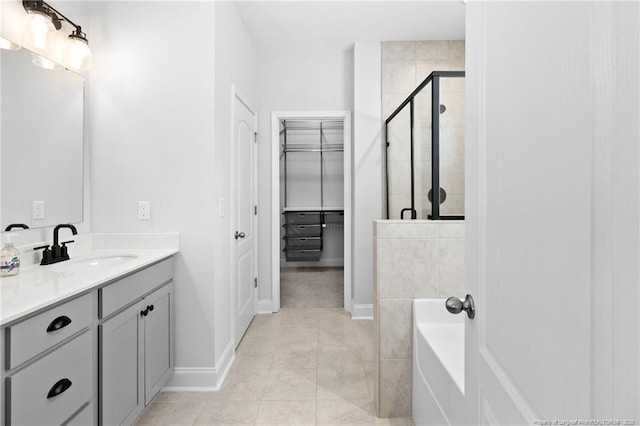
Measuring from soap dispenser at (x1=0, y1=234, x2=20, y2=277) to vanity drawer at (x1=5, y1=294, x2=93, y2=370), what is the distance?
1.44 feet

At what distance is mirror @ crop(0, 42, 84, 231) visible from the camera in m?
1.72

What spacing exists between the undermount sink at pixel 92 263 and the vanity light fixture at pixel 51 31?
1.14 meters

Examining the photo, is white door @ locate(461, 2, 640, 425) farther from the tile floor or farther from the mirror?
the tile floor

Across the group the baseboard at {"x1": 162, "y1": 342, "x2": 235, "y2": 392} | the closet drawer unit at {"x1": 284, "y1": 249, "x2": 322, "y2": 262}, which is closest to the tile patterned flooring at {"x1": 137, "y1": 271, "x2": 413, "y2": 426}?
the baseboard at {"x1": 162, "y1": 342, "x2": 235, "y2": 392}

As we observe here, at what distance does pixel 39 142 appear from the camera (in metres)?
1.90

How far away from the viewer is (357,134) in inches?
144

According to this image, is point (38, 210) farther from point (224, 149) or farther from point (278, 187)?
point (278, 187)

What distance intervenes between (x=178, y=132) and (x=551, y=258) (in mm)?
2238

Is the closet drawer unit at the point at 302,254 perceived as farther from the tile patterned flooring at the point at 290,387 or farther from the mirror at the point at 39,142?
the mirror at the point at 39,142

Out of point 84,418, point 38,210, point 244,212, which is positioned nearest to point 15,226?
point 38,210

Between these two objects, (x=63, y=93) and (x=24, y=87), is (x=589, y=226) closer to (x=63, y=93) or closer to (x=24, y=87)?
(x=24, y=87)

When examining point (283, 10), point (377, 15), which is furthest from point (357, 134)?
point (283, 10)

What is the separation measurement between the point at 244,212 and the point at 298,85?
5.14 ft

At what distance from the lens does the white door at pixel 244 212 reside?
2.90 metres
